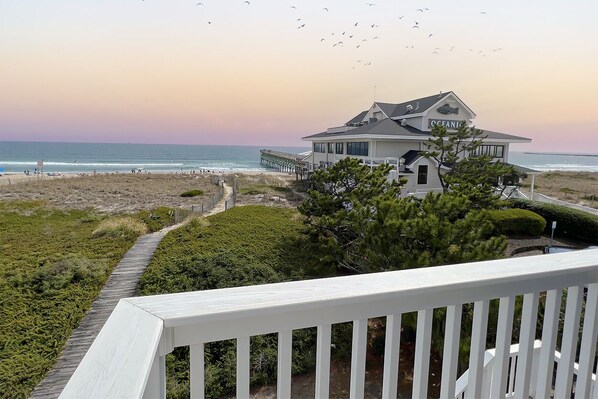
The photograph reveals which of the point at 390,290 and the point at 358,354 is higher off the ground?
the point at 390,290

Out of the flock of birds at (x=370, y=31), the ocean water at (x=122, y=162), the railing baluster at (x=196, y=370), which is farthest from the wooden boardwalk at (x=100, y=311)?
the ocean water at (x=122, y=162)

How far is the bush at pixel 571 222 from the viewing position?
13719 mm

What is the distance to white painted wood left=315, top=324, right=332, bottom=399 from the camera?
95cm

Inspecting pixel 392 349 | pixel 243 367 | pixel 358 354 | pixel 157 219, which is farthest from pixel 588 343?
pixel 157 219

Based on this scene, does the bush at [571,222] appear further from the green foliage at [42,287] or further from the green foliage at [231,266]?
the green foliage at [42,287]

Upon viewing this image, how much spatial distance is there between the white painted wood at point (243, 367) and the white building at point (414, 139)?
60.9 ft

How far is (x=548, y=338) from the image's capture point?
1.28 meters

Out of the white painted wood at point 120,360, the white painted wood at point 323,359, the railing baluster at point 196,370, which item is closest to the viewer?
the white painted wood at point 120,360

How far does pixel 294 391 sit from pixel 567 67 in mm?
7464

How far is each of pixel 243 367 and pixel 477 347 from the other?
0.78m

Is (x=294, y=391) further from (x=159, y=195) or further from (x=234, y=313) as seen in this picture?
(x=159, y=195)

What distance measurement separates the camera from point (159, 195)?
26.2 meters

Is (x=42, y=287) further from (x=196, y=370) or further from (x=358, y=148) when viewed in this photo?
(x=358, y=148)

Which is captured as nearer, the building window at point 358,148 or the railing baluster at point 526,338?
the railing baluster at point 526,338
